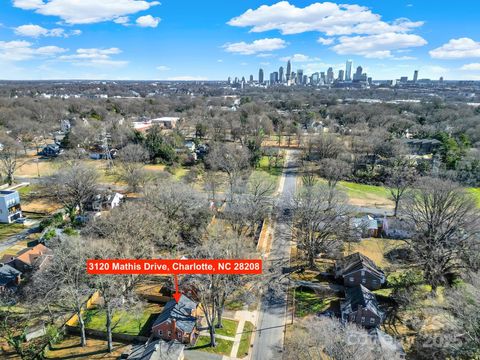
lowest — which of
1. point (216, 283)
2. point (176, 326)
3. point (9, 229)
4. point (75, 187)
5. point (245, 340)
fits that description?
point (245, 340)

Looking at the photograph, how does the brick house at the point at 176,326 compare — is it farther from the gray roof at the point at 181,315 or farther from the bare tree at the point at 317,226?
the bare tree at the point at 317,226

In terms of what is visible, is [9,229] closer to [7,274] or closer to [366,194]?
[7,274]

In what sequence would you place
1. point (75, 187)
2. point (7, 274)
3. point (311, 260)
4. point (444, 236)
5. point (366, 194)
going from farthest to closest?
1. point (366, 194)
2. point (75, 187)
3. point (311, 260)
4. point (444, 236)
5. point (7, 274)

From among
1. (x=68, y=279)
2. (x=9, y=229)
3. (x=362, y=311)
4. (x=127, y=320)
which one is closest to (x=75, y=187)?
(x=9, y=229)

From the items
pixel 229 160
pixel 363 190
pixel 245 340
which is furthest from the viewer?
pixel 229 160

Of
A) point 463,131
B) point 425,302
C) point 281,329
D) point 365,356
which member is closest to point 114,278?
point 281,329

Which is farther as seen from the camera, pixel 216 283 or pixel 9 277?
pixel 9 277

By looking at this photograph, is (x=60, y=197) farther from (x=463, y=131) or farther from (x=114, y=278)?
(x=463, y=131)

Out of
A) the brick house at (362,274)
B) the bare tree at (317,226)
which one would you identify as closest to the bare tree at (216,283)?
the bare tree at (317,226)
